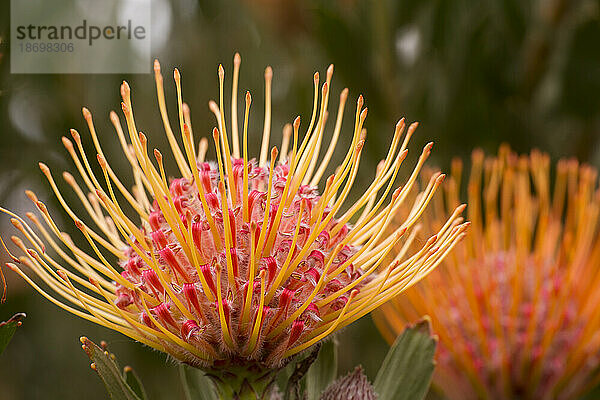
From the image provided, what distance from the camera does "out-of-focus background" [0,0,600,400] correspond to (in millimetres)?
1340

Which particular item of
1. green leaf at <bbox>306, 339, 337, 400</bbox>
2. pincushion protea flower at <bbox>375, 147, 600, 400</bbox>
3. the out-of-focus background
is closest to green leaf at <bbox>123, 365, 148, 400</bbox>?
green leaf at <bbox>306, 339, 337, 400</bbox>

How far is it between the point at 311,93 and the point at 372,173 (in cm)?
22

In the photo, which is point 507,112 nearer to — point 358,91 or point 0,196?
point 358,91

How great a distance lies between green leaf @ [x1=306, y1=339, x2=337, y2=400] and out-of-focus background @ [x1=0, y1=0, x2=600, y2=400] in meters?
0.58

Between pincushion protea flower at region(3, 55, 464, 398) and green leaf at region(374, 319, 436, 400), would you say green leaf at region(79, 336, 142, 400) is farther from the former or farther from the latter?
green leaf at region(374, 319, 436, 400)

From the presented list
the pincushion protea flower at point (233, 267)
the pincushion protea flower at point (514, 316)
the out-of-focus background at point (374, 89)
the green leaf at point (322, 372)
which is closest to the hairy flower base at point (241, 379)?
the pincushion protea flower at point (233, 267)

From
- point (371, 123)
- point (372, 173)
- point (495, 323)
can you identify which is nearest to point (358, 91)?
point (371, 123)

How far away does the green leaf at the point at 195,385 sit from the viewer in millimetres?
729

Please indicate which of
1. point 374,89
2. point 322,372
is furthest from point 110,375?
point 374,89

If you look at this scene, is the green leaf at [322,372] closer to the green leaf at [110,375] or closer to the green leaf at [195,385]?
the green leaf at [195,385]

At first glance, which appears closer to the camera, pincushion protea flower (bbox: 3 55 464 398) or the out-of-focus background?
pincushion protea flower (bbox: 3 55 464 398)

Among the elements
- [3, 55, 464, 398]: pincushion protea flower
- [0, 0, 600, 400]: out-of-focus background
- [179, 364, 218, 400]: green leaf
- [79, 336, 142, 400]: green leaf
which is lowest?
[179, 364, 218, 400]: green leaf

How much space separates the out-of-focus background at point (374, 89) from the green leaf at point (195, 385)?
58cm

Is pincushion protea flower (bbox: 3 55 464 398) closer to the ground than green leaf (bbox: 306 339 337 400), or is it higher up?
higher up
